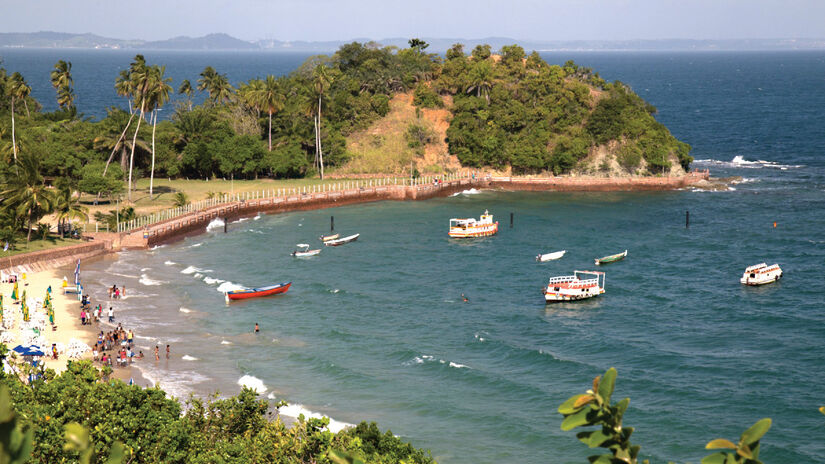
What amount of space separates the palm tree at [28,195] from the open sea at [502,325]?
7265mm

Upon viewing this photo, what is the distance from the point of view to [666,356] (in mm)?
61719

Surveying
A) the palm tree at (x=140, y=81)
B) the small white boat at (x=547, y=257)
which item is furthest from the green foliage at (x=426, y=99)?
the small white boat at (x=547, y=257)

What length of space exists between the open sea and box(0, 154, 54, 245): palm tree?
7.27 metres

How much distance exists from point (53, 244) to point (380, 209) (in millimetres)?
44424

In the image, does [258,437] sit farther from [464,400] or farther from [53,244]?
[53,244]

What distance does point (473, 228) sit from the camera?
3935 inches

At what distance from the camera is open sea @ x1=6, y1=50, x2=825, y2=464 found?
51469 millimetres

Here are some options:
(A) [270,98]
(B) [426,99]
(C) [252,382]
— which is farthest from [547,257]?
(B) [426,99]

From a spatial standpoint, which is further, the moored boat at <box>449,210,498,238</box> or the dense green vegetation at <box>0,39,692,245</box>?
the dense green vegetation at <box>0,39,692,245</box>

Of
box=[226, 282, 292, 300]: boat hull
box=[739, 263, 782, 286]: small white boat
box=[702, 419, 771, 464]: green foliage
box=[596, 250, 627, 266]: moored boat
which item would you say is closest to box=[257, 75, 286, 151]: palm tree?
box=[226, 282, 292, 300]: boat hull

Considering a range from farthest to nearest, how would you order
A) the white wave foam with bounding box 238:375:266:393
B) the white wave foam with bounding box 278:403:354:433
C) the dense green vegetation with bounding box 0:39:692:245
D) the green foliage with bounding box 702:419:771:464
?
the dense green vegetation with bounding box 0:39:692:245 < the white wave foam with bounding box 238:375:266:393 < the white wave foam with bounding box 278:403:354:433 < the green foliage with bounding box 702:419:771:464

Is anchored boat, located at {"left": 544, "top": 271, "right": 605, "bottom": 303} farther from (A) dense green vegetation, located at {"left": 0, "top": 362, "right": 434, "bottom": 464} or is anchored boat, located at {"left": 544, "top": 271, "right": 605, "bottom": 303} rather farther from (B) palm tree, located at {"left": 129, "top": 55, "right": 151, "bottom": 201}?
(B) palm tree, located at {"left": 129, "top": 55, "right": 151, "bottom": 201}

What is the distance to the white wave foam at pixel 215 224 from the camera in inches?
4023

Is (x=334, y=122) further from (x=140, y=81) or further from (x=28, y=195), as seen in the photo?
(x=28, y=195)
